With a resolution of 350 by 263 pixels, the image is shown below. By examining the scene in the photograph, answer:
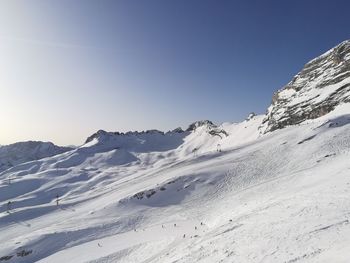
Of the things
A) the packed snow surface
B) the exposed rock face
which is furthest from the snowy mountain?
the exposed rock face

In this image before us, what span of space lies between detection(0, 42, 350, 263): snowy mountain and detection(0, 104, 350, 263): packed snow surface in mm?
146

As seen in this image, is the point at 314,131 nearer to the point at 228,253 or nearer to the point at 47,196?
the point at 228,253

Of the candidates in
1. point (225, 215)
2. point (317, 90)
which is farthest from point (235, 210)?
point (317, 90)

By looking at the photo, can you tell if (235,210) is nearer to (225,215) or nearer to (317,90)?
(225,215)

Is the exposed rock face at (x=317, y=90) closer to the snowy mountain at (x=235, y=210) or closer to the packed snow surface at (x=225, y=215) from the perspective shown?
the snowy mountain at (x=235, y=210)

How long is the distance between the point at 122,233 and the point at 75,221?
14.0m

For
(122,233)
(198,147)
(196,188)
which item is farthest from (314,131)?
(198,147)

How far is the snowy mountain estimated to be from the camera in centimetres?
2197

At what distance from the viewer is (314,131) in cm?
6862

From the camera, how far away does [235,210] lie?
3744 cm

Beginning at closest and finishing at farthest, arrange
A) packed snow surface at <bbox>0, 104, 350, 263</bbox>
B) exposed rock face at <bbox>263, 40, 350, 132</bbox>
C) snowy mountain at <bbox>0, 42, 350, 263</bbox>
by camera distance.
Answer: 1. packed snow surface at <bbox>0, 104, 350, 263</bbox>
2. snowy mountain at <bbox>0, 42, 350, 263</bbox>
3. exposed rock face at <bbox>263, 40, 350, 132</bbox>

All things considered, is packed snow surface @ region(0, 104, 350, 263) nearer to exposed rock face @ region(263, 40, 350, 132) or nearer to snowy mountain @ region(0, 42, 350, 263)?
snowy mountain @ region(0, 42, 350, 263)

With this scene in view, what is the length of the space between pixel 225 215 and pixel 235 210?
134 cm

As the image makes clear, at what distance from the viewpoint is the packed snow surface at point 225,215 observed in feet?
70.5
